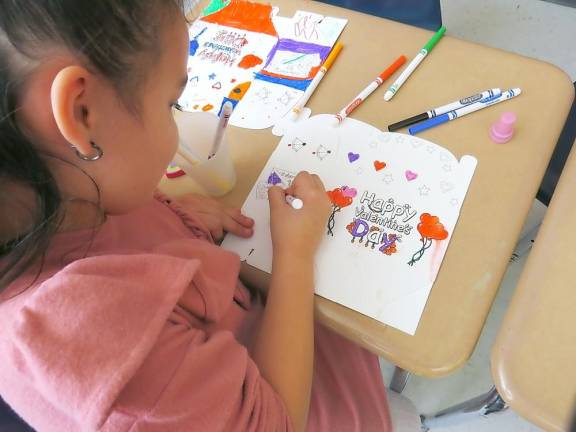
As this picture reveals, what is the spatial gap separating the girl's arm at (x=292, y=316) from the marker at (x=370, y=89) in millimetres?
181

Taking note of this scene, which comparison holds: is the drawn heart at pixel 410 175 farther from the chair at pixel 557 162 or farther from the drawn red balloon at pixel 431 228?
the chair at pixel 557 162

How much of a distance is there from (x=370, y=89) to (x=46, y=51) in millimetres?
498

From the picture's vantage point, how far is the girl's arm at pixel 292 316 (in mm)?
549

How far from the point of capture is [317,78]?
0.76m

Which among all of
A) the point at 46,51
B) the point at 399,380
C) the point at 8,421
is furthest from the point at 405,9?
the point at 8,421

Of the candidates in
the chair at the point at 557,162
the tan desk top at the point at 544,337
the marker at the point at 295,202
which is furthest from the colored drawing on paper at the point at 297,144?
the chair at the point at 557,162

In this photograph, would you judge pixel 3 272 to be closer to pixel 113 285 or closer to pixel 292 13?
pixel 113 285

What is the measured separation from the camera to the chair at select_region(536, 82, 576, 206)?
0.87m

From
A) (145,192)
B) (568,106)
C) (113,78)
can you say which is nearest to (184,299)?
(145,192)

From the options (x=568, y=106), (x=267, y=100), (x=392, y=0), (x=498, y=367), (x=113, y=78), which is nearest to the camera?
(x=113, y=78)

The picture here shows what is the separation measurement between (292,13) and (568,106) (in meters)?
0.49

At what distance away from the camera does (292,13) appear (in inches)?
33.9

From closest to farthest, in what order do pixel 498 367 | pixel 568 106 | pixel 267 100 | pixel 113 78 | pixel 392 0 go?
pixel 113 78, pixel 498 367, pixel 568 106, pixel 267 100, pixel 392 0

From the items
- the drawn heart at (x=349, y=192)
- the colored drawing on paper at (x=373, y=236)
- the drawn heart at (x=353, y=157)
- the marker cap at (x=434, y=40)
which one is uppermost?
the marker cap at (x=434, y=40)
